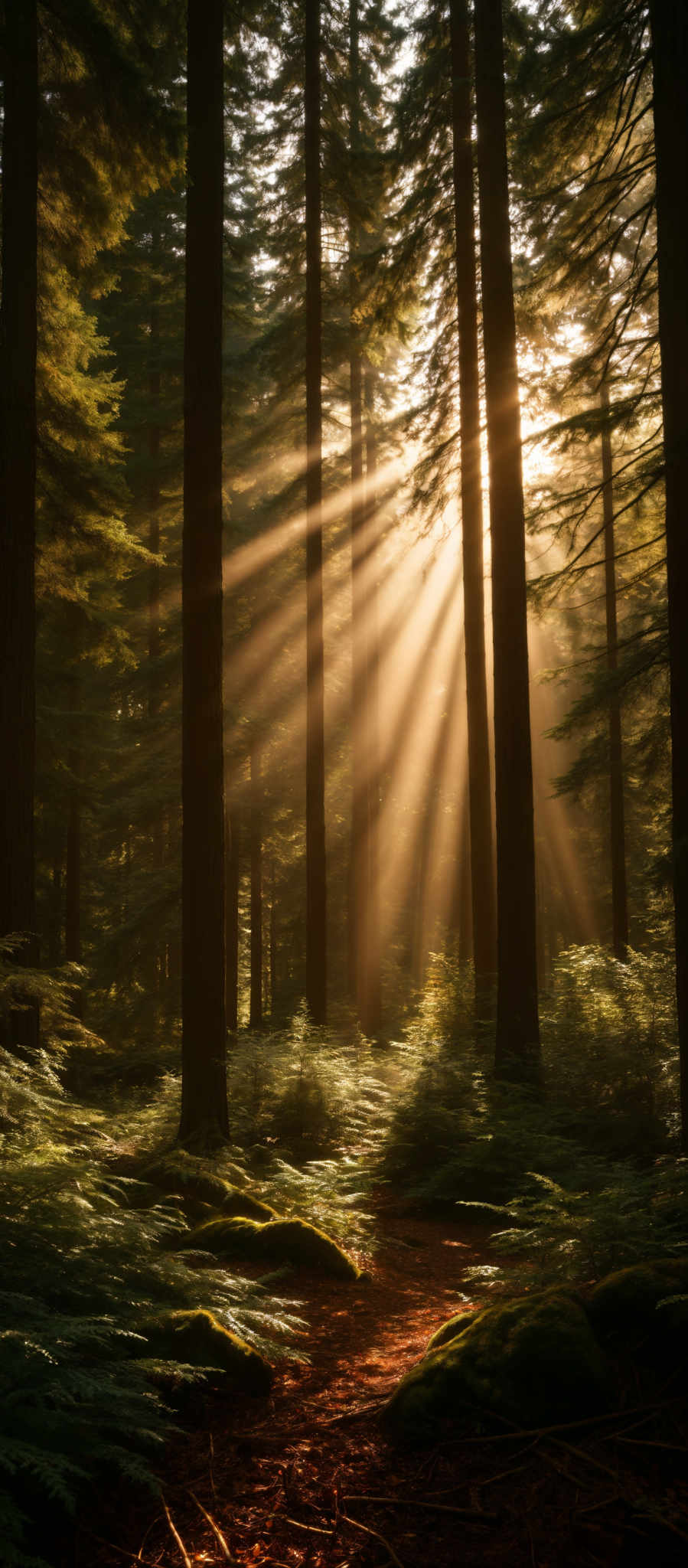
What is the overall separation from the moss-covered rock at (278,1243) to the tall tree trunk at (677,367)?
2625 millimetres

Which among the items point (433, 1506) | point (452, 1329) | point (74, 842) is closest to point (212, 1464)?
point (433, 1506)

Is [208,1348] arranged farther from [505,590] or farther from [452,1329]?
[505,590]

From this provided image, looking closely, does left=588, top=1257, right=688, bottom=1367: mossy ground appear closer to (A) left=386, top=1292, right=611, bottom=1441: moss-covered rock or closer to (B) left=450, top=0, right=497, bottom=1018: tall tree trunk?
(A) left=386, top=1292, right=611, bottom=1441: moss-covered rock

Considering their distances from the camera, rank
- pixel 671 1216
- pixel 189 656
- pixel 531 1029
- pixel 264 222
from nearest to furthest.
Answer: pixel 671 1216 < pixel 189 656 < pixel 531 1029 < pixel 264 222

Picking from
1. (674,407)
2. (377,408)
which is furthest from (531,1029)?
(377,408)

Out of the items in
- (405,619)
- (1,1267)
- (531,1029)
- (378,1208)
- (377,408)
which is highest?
(377,408)

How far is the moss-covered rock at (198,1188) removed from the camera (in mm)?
6793

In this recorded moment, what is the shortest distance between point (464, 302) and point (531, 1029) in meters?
10.9

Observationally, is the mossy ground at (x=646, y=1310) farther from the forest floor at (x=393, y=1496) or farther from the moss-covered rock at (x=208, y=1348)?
the moss-covered rock at (x=208, y=1348)

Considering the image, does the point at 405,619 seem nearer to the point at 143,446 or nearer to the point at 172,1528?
the point at 143,446

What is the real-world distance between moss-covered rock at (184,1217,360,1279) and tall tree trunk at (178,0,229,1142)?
7.36 ft

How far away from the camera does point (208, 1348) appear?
3.96 meters

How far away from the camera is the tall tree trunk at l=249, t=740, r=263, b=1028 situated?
24938 millimetres

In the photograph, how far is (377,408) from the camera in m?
24.1
